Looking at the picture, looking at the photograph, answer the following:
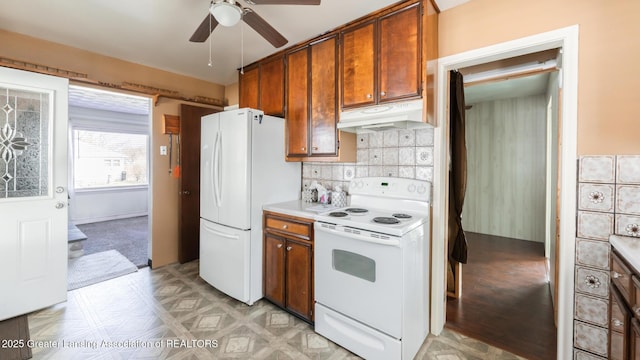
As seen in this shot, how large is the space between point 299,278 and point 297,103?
1.64 metres

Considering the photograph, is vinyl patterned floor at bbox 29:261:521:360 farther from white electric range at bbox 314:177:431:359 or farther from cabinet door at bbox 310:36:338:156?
cabinet door at bbox 310:36:338:156

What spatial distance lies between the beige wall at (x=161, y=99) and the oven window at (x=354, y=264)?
2606 millimetres

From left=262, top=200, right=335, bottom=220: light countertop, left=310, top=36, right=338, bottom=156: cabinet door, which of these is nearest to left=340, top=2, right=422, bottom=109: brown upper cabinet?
left=310, top=36, right=338, bottom=156: cabinet door

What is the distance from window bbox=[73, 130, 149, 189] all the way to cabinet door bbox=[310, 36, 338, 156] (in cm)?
588

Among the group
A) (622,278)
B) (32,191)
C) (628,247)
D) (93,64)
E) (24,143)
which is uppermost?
(93,64)

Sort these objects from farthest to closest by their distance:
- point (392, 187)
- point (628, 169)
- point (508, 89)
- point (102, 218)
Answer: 1. point (102, 218)
2. point (508, 89)
3. point (392, 187)
4. point (628, 169)

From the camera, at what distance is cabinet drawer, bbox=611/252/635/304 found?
3.86 feet

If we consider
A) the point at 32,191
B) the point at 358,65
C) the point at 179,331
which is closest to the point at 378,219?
the point at 358,65

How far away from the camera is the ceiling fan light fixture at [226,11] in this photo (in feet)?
5.13

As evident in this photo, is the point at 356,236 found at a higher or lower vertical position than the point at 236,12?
lower

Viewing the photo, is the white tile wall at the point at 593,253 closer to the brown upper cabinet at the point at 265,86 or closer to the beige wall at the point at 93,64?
the brown upper cabinet at the point at 265,86

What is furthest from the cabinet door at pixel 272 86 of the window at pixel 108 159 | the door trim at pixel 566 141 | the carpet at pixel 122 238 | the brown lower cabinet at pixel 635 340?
the window at pixel 108 159

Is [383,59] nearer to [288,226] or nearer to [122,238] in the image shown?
[288,226]

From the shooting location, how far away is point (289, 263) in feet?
7.80
